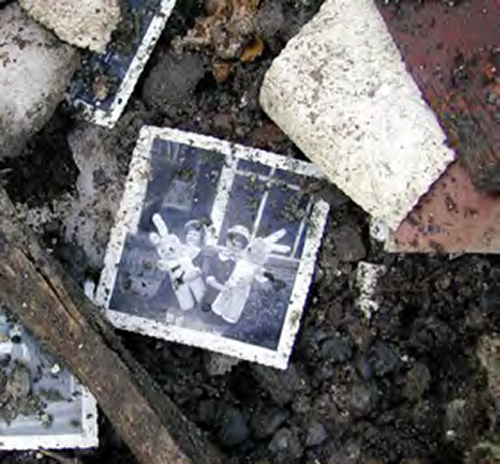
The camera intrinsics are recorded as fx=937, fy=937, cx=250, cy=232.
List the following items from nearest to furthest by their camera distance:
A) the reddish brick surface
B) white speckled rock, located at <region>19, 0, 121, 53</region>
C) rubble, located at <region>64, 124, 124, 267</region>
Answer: the reddish brick surface → white speckled rock, located at <region>19, 0, 121, 53</region> → rubble, located at <region>64, 124, 124, 267</region>

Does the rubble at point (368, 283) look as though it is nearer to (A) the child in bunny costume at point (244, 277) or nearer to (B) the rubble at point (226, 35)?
(A) the child in bunny costume at point (244, 277)

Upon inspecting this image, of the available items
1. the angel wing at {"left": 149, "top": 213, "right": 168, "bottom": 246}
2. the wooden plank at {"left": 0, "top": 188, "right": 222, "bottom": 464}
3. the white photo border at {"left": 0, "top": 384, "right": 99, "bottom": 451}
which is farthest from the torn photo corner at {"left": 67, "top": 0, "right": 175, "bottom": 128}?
the white photo border at {"left": 0, "top": 384, "right": 99, "bottom": 451}

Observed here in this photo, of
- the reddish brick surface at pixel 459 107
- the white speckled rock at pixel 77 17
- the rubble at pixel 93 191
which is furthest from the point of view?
the rubble at pixel 93 191

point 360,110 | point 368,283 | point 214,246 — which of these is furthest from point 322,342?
point 360,110

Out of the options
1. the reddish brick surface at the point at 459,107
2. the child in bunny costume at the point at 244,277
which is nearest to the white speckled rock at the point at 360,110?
the reddish brick surface at the point at 459,107

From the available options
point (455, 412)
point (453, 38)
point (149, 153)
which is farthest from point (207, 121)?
point (455, 412)

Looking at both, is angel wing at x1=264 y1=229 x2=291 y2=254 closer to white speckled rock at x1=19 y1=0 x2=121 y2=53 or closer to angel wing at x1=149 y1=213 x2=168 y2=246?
angel wing at x1=149 y1=213 x2=168 y2=246
